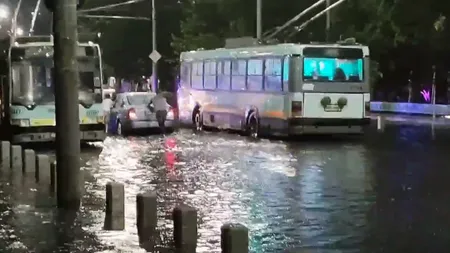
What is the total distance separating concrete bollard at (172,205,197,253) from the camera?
10.1m

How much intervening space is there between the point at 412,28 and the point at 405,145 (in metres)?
22.7

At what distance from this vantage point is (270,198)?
1473 centimetres

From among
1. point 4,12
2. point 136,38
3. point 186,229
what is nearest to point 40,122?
point 186,229

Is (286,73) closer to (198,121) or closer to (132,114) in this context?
(132,114)

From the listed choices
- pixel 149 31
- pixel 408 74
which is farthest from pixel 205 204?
pixel 149 31

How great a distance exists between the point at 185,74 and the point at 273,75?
9.35 meters

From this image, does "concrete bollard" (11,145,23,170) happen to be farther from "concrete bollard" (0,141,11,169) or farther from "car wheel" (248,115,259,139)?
"car wheel" (248,115,259,139)

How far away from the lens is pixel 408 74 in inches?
2130

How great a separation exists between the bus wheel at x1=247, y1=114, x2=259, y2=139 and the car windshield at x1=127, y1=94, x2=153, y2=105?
15.0 feet

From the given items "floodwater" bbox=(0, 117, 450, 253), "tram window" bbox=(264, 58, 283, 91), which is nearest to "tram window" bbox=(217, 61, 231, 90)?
"tram window" bbox=(264, 58, 283, 91)

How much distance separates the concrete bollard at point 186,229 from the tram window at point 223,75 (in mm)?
22125

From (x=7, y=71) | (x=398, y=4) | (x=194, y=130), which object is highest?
(x=398, y=4)

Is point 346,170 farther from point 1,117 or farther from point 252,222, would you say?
point 1,117

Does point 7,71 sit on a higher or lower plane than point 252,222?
higher
